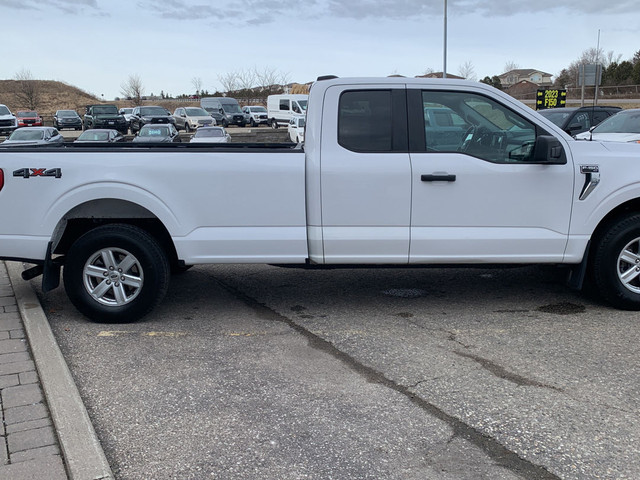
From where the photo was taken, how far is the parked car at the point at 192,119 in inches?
1471

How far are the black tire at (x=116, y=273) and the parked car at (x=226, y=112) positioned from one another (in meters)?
39.7

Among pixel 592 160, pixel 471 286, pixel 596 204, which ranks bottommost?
pixel 471 286

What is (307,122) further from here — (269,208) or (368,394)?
(368,394)

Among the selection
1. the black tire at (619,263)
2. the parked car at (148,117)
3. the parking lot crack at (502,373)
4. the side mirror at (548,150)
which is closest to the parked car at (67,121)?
the parked car at (148,117)

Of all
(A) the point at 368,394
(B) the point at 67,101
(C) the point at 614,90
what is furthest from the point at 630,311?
(B) the point at 67,101

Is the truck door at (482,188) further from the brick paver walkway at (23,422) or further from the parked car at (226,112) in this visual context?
the parked car at (226,112)

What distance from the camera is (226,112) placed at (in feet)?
146

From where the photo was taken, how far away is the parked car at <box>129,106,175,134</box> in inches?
1549

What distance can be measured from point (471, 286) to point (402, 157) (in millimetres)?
1975

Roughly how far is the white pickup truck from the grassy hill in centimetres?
8397

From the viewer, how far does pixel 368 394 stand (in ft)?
13.3

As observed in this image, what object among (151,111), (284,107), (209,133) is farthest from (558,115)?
(151,111)

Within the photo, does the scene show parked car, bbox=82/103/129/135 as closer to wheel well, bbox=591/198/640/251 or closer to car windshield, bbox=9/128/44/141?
car windshield, bbox=9/128/44/141

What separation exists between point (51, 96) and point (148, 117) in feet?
198
